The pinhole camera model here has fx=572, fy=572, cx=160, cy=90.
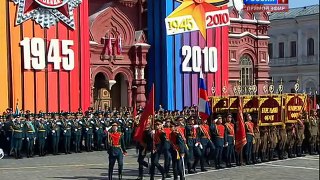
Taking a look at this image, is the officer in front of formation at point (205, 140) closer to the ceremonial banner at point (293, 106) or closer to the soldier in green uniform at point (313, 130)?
the ceremonial banner at point (293, 106)

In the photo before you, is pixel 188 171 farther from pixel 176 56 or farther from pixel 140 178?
pixel 176 56

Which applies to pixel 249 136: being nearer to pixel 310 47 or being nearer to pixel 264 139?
pixel 264 139

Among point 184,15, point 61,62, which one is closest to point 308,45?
point 184,15

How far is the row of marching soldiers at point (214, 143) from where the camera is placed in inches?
558

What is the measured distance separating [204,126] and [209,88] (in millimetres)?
14330

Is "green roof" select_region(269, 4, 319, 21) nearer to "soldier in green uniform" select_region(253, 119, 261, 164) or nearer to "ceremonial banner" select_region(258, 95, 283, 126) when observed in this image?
"ceremonial banner" select_region(258, 95, 283, 126)

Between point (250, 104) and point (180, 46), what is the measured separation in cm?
1135

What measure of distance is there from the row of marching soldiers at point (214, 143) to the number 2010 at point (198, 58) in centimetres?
1026

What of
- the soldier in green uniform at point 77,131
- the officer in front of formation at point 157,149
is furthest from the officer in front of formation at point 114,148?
the soldier in green uniform at point 77,131

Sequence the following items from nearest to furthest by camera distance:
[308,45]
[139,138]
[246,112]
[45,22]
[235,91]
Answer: [139,138] < [246,112] < [45,22] < [235,91] < [308,45]

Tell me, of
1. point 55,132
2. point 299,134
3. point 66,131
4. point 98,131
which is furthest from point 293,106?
point 55,132

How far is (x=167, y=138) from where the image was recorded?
14164mm

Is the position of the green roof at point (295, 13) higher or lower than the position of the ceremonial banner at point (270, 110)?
higher

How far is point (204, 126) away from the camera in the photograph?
54.0 ft
